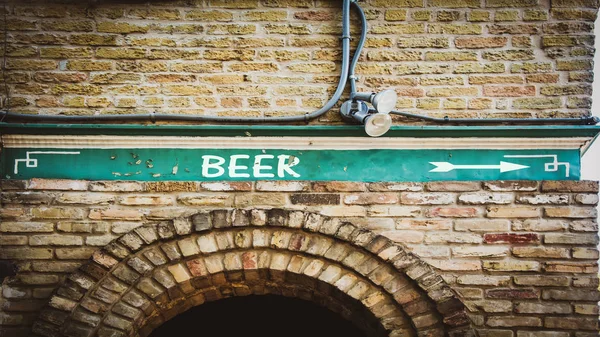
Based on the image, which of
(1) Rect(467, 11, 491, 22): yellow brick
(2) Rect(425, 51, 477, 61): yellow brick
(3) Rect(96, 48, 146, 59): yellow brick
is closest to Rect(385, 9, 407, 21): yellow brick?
(2) Rect(425, 51, 477, 61): yellow brick

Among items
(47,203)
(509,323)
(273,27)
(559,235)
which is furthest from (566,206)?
(47,203)

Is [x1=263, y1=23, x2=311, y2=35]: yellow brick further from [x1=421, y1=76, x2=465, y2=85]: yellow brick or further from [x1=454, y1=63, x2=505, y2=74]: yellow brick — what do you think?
[x1=454, y1=63, x2=505, y2=74]: yellow brick

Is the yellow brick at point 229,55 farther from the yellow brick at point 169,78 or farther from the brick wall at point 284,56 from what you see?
the yellow brick at point 169,78

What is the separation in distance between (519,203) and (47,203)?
2.97 meters

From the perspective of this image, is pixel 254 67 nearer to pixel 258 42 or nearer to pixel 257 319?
pixel 258 42

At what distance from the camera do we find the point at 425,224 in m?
3.02

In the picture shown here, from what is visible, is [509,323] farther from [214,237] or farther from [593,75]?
[214,237]

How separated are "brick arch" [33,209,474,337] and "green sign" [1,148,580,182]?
0.94 feet

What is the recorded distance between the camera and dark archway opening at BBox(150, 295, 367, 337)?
4.79m

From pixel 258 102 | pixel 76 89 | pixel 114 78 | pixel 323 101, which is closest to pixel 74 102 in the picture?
pixel 76 89

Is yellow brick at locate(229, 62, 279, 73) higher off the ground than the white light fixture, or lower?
higher

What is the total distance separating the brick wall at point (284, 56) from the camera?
3.12 meters

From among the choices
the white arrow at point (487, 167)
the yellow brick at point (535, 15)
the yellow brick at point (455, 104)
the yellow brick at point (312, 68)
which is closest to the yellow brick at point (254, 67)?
the yellow brick at point (312, 68)

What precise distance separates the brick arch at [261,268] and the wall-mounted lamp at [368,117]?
0.61 metres
